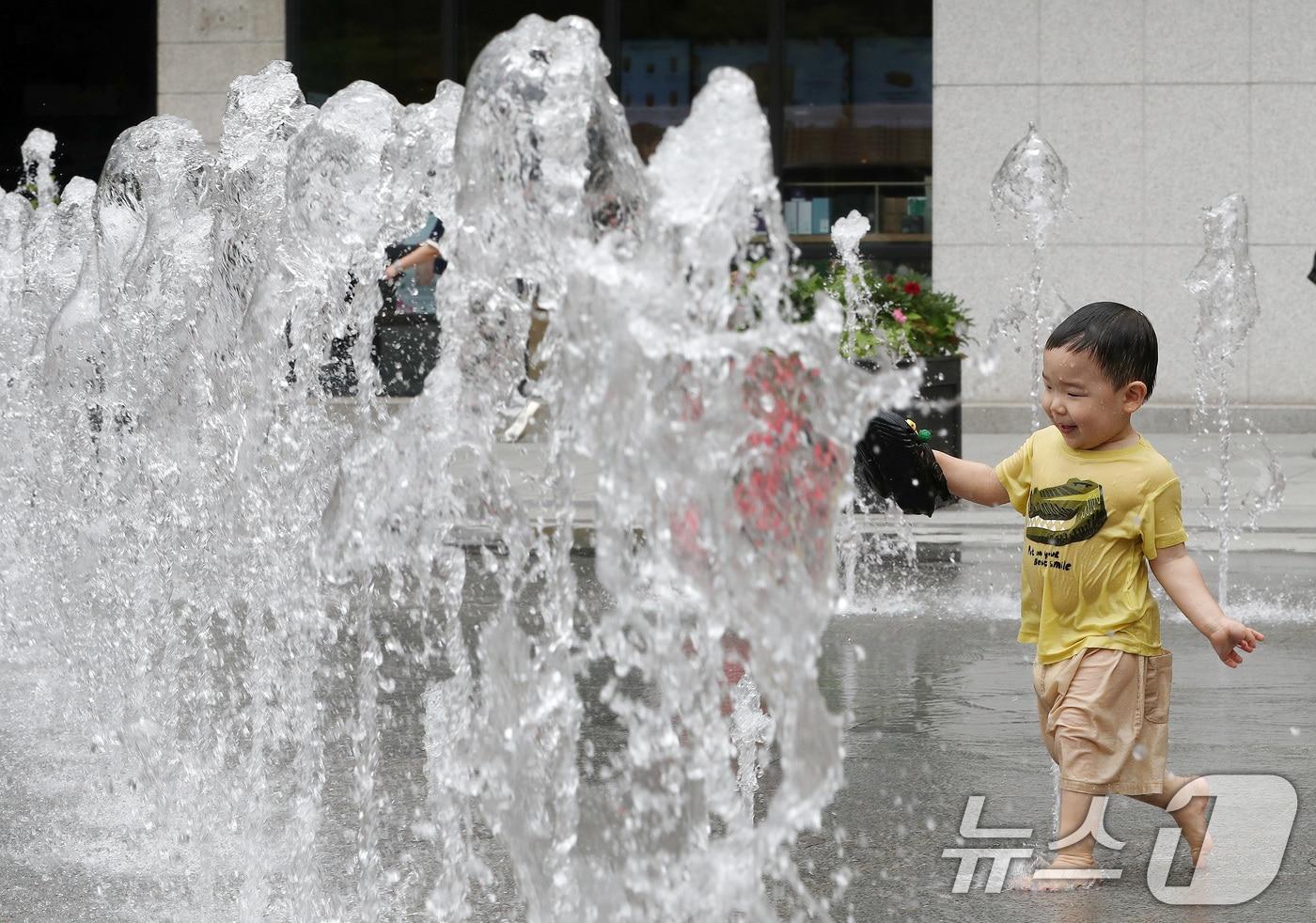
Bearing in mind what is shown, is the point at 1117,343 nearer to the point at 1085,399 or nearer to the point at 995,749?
the point at 1085,399

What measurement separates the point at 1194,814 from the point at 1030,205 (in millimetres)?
10524

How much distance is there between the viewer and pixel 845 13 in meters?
17.1

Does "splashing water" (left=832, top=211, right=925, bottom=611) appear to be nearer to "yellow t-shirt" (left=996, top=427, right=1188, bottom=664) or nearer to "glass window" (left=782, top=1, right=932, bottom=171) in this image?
"yellow t-shirt" (left=996, top=427, right=1188, bottom=664)

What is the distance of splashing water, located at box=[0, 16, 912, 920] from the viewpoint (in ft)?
9.61

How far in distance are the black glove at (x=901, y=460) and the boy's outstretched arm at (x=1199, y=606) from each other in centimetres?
50

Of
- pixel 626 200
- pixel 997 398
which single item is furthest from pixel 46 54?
pixel 626 200

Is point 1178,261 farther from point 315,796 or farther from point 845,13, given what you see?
point 315,796

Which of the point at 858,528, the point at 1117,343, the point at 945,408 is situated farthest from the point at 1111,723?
the point at 945,408

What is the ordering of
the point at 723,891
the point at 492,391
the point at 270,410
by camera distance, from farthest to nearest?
1. the point at 270,410
2. the point at 492,391
3. the point at 723,891

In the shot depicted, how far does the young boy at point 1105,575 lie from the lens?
412 centimetres

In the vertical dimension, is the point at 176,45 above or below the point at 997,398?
above

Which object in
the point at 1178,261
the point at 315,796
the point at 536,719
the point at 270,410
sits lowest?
the point at 315,796

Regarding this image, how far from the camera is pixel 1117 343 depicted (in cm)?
413

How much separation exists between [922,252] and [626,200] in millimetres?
13925
